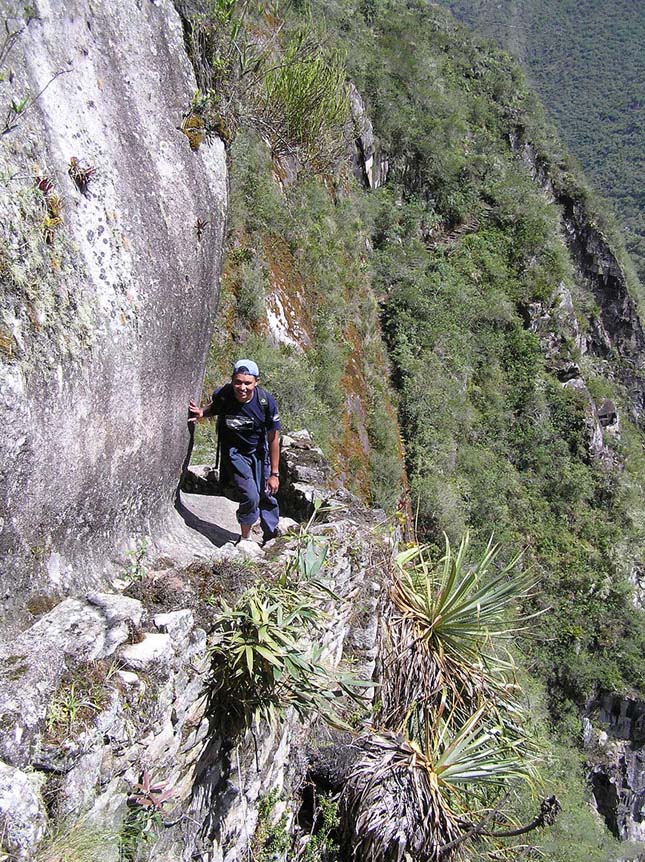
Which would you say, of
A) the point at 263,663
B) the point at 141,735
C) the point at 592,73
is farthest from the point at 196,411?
the point at 592,73

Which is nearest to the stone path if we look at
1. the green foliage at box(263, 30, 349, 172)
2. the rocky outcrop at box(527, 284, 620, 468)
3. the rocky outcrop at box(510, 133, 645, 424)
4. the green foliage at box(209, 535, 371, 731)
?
the green foliage at box(209, 535, 371, 731)

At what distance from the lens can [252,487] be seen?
4.95 metres

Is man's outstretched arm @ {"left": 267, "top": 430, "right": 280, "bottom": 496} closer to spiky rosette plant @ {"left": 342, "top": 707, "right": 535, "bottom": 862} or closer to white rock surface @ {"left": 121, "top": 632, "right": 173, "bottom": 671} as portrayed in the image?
spiky rosette plant @ {"left": 342, "top": 707, "right": 535, "bottom": 862}

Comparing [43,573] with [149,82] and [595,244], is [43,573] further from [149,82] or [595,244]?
[595,244]

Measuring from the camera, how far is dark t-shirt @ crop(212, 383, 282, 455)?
4777mm

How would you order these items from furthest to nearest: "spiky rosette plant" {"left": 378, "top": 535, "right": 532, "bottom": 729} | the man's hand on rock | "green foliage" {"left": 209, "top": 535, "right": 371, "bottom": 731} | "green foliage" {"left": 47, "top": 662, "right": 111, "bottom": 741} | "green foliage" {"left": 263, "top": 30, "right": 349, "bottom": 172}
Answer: "green foliage" {"left": 263, "top": 30, "right": 349, "bottom": 172}, "spiky rosette plant" {"left": 378, "top": 535, "right": 532, "bottom": 729}, the man's hand on rock, "green foliage" {"left": 209, "top": 535, "right": 371, "bottom": 731}, "green foliage" {"left": 47, "top": 662, "right": 111, "bottom": 741}

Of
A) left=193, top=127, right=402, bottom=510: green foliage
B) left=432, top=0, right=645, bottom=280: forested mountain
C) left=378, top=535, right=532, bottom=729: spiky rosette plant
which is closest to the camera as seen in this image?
left=378, top=535, right=532, bottom=729: spiky rosette plant

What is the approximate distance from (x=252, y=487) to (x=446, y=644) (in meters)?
2.05

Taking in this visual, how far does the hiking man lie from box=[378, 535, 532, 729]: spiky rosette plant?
142 centimetres

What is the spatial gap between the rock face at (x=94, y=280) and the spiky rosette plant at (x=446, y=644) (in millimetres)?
2189

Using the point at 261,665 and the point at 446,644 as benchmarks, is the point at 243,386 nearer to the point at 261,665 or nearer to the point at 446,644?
the point at 261,665

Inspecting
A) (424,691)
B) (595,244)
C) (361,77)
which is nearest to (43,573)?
(424,691)

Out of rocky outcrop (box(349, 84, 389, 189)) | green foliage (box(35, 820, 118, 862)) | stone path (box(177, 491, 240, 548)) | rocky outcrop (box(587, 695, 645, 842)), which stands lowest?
rocky outcrop (box(587, 695, 645, 842))

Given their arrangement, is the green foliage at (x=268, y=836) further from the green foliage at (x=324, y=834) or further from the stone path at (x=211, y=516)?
the stone path at (x=211, y=516)
